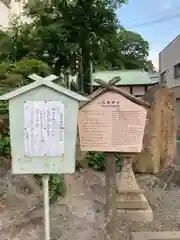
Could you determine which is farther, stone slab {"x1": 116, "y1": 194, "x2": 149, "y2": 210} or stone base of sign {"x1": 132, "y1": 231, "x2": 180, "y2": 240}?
stone slab {"x1": 116, "y1": 194, "x2": 149, "y2": 210}

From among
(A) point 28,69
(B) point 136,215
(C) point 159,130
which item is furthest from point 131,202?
(A) point 28,69

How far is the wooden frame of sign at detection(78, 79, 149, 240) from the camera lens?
3.27m

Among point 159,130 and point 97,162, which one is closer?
point 159,130

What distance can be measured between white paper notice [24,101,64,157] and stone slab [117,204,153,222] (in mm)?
1759

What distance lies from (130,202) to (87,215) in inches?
22.4

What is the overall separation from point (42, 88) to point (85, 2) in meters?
13.7

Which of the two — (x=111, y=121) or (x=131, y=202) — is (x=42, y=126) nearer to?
(x=111, y=121)

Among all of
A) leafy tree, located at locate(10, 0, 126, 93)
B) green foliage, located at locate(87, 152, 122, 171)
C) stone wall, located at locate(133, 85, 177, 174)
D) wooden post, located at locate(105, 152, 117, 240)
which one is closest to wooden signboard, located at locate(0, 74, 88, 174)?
wooden post, located at locate(105, 152, 117, 240)

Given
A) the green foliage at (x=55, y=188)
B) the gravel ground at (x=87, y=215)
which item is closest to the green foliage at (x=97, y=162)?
the gravel ground at (x=87, y=215)

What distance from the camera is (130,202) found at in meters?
4.30

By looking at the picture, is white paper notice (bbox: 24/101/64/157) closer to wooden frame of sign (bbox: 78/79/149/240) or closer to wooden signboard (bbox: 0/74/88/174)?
wooden signboard (bbox: 0/74/88/174)

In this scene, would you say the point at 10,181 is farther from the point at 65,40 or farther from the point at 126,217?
the point at 65,40

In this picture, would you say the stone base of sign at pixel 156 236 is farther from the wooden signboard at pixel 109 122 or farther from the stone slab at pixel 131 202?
the wooden signboard at pixel 109 122

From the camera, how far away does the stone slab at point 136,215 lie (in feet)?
13.8
